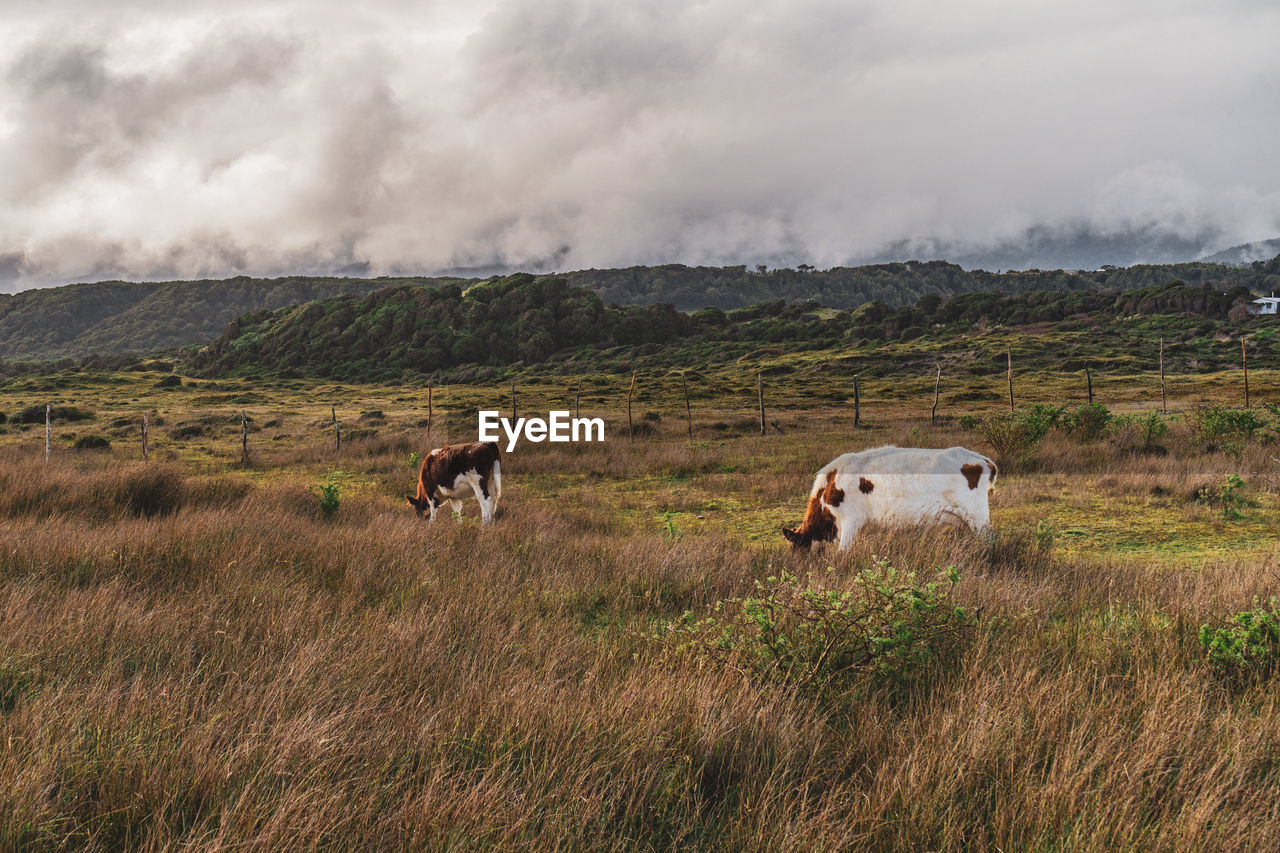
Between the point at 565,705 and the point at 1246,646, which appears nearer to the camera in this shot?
the point at 565,705

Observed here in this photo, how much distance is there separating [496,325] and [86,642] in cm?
12063

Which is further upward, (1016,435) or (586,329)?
(586,329)

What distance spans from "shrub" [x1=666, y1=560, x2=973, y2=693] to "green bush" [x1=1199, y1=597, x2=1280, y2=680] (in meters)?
1.22

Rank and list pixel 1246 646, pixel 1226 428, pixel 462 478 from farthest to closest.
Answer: pixel 1226 428 → pixel 462 478 → pixel 1246 646

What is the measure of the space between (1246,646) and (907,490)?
3585 mm

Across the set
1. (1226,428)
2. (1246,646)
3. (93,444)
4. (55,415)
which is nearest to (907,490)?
(1246,646)

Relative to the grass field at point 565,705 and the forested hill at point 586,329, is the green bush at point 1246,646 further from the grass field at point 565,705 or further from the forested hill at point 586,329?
the forested hill at point 586,329

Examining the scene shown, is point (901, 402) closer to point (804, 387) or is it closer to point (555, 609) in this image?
point (804, 387)

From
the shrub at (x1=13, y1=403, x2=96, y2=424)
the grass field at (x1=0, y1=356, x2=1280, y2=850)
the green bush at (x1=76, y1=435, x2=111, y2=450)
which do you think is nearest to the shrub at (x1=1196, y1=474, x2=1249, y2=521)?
the grass field at (x1=0, y1=356, x2=1280, y2=850)

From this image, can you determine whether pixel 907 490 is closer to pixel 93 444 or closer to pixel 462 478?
pixel 462 478

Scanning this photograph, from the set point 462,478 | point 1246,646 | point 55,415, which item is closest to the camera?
point 1246,646

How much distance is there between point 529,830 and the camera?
7.45 ft

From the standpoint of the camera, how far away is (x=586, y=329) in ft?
402

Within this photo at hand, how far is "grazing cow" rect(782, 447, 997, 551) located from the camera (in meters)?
7.21
